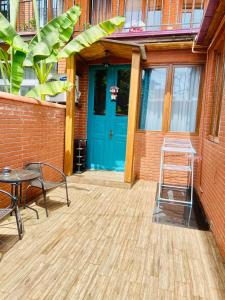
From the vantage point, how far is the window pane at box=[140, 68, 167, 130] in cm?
562

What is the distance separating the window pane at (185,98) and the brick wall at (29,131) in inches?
108

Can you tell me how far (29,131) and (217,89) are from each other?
3495 mm

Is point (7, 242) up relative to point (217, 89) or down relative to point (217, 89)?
down

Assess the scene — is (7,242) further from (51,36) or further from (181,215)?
(51,36)

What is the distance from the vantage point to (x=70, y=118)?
17.7 ft

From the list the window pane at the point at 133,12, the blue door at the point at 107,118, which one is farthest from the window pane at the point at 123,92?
the window pane at the point at 133,12

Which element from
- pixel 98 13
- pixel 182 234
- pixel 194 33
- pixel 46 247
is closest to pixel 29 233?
pixel 46 247

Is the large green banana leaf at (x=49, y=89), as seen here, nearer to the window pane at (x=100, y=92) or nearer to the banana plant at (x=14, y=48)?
the banana plant at (x=14, y=48)

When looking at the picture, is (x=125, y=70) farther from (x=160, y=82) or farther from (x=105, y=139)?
(x=105, y=139)

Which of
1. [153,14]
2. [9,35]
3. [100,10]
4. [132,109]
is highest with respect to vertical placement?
[100,10]

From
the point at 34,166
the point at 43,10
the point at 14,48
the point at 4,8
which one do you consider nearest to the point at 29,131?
the point at 34,166

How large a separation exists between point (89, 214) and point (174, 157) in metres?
2.81

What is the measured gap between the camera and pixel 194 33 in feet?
15.6

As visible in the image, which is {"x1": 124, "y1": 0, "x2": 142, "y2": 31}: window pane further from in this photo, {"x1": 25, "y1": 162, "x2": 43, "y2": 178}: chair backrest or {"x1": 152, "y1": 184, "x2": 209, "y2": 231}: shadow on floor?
{"x1": 152, "y1": 184, "x2": 209, "y2": 231}: shadow on floor
